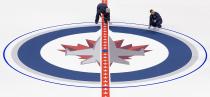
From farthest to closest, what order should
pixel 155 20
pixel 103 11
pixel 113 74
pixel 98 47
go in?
pixel 103 11
pixel 155 20
pixel 98 47
pixel 113 74

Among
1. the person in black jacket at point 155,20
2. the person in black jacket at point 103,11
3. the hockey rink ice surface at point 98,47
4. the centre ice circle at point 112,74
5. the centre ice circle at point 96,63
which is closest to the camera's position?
the hockey rink ice surface at point 98,47

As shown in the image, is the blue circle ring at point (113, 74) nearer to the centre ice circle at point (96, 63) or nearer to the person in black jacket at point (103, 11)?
the centre ice circle at point (96, 63)

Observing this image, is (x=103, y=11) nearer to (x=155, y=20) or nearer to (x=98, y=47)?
(x=155, y=20)

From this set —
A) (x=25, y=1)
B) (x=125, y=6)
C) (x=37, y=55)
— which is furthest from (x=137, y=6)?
(x=37, y=55)

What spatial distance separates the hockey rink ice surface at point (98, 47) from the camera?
12.7 meters

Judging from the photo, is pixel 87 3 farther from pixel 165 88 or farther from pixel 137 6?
pixel 165 88

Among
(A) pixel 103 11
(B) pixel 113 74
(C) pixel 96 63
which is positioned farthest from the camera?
(A) pixel 103 11

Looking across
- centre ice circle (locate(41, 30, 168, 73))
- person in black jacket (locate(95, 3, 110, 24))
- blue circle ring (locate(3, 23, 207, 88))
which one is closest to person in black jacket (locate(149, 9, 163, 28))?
blue circle ring (locate(3, 23, 207, 88))

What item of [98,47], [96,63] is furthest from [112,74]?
[98,47]

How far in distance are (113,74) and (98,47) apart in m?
1.54

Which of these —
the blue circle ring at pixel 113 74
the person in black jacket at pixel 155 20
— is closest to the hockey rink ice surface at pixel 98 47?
the blue circle ring at pixel 113 74

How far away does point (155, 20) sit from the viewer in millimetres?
15977

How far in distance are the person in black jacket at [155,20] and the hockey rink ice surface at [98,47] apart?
0.18 m

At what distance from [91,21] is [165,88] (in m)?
4.54
